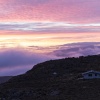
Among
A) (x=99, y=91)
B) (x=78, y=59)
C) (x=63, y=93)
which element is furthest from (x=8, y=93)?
(x=78, y=59)

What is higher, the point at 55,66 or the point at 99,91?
→ the point at 55,66

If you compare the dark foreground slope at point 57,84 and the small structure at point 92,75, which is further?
the small structure at point 92,75

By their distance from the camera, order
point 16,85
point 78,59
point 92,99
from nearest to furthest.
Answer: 1. point 92,99
2. point 16,85
3. point 78,59

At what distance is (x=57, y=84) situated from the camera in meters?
89.2

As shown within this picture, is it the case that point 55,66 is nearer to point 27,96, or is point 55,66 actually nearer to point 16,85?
point 16,85

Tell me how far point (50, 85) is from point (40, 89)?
462 centimetres

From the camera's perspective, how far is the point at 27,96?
8125 cm

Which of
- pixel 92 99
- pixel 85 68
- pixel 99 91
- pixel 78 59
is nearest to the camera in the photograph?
pixel 92 99

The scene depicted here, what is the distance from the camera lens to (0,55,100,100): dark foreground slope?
78.1 meters

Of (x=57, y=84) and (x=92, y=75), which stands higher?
(x=92, y=75)

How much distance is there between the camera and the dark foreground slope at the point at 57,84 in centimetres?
7808

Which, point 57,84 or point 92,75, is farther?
point 92,75

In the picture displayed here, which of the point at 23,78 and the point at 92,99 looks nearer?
the point at 92,99

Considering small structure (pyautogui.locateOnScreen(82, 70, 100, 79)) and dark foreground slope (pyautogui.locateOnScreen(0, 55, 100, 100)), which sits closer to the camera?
dark foreground slope (pyautogui.locateOnScreen(0, 55, 100, 100))
